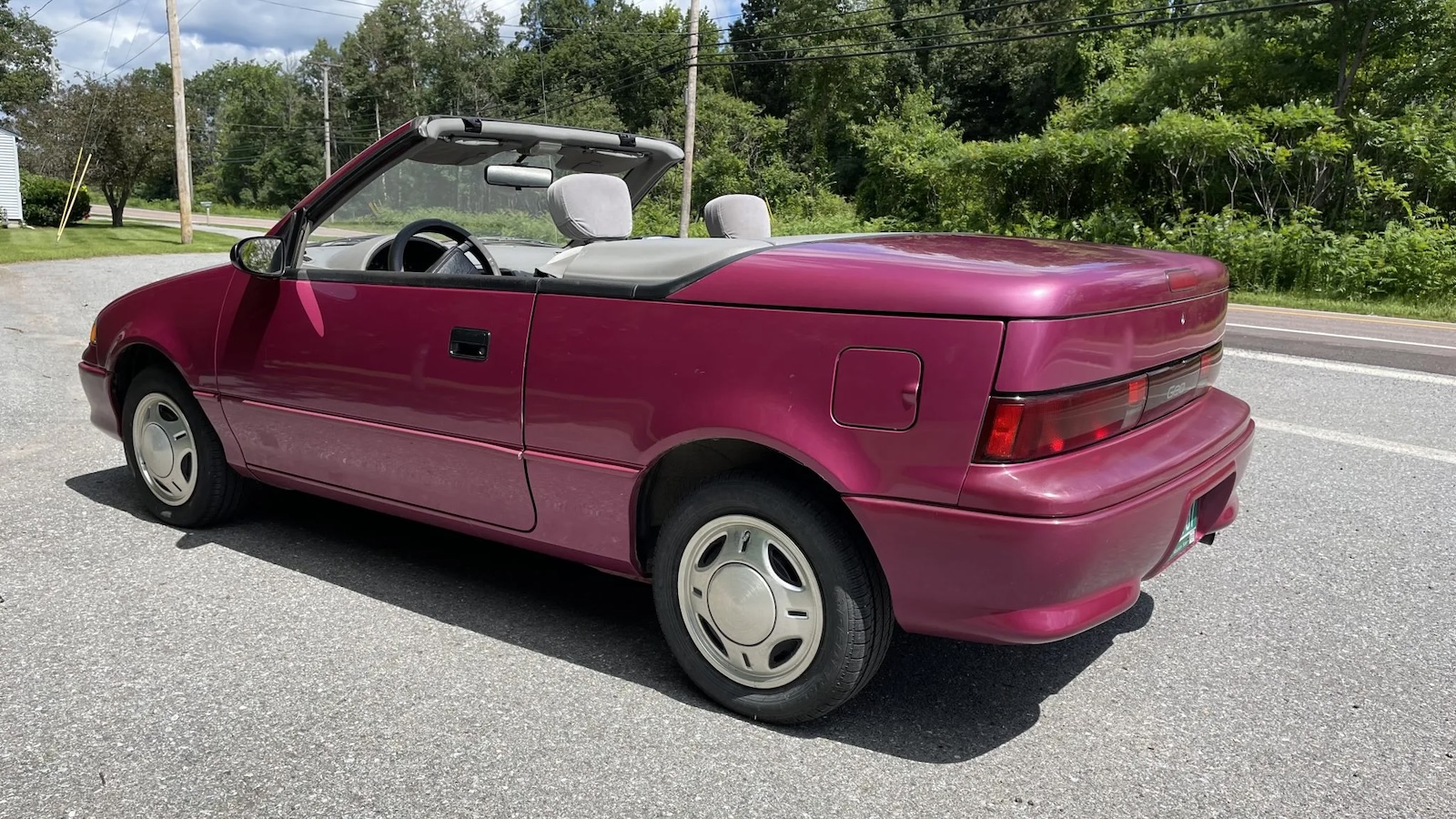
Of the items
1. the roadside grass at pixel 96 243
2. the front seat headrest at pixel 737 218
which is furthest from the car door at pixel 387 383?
the roadside grass at pixel 96 243

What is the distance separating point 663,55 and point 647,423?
214 feet

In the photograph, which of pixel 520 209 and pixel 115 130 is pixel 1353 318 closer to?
pixel 520 209

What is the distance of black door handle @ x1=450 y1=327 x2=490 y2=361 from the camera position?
121 inches

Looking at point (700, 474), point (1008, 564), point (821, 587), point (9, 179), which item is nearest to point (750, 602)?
point (821, 587)

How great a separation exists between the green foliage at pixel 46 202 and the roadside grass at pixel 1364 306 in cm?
3770

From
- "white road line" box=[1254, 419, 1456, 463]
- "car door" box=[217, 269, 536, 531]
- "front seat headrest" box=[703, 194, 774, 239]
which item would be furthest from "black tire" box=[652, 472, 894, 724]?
"white road line" box=[1254, 419, 1456, 463]

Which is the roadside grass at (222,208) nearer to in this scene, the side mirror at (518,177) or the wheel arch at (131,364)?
the wheel arch at (131,364)

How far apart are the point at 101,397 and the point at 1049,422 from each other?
12.8 feet

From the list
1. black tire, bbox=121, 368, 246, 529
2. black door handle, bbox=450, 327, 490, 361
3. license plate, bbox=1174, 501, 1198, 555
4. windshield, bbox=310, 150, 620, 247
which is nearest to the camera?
license plate, bbox=1174, 501, 1198, 555

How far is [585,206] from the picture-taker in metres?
3.68

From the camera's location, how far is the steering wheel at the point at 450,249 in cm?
349

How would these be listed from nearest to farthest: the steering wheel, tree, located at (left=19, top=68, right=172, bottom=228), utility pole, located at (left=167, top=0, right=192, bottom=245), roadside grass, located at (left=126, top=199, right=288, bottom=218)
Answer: the steering wheel → utility pole, located at (left=167, top=0, right=192, bottom=245) → tree, located at (left=19, top=68, right=172, bottom=228) → roadside grass, located at (left=126, top=199, right=288, bottom=218)

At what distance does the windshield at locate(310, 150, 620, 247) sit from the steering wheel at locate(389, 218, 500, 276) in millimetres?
65

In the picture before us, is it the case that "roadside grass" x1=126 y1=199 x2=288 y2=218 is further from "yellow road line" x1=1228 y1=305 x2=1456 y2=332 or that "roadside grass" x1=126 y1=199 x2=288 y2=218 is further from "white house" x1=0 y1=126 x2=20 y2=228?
"yellow road line" x1=1228 y1=305 x2=1456 y2=332
